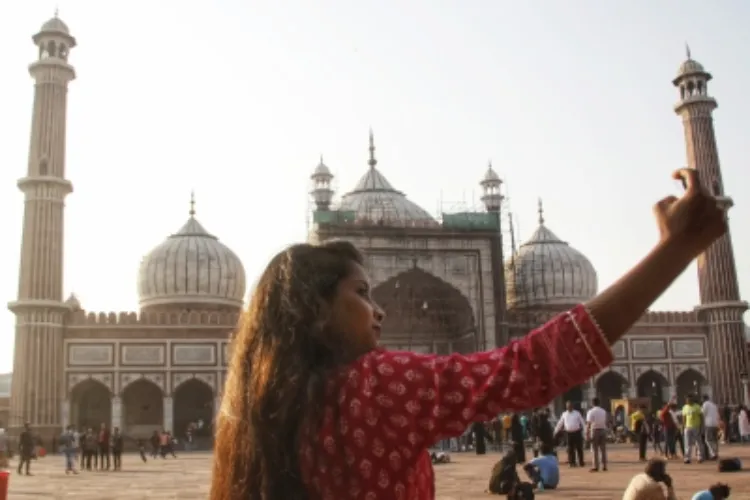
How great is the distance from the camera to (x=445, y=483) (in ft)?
29.1

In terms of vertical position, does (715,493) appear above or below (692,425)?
below

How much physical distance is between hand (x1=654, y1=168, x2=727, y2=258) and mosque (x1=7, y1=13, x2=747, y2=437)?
Answer: 2088 centimetres

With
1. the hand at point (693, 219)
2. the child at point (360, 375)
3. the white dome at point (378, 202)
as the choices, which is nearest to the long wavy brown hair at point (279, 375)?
the child at point (360, 375)

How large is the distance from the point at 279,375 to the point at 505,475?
18.8 ft

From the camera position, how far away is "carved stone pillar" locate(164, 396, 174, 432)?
2181 centimetres

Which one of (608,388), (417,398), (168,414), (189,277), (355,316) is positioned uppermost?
(189,277)

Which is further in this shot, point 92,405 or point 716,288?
point 716,288

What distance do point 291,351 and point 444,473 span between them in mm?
9431

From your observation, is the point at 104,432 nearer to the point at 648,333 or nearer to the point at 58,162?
the point at 58,162

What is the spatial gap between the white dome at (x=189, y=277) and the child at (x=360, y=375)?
25.6 meters

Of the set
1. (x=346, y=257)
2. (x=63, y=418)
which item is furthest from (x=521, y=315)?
(x=346, y=257)

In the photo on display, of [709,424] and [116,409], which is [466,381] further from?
[116,409]

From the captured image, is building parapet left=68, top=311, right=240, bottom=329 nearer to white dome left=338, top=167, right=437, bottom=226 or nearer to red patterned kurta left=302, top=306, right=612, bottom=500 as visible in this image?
white dome left=338, top=167, right=437, bottom=226

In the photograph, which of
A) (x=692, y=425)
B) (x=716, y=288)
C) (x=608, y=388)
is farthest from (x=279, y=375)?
(x=608, y=388)
